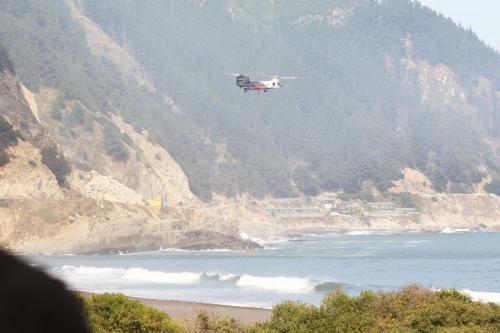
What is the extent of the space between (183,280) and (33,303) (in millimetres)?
54720

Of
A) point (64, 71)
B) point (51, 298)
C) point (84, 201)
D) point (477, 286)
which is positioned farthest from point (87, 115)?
point (51, 298)

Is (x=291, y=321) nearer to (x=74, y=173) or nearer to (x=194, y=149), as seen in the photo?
(x=74, y=173)

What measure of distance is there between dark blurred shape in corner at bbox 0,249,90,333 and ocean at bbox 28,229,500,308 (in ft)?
80.6

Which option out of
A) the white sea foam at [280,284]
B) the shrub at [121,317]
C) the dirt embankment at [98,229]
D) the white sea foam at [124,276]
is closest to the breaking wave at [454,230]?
the dirt embankment at [98,229]

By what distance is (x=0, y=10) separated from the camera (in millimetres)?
165250

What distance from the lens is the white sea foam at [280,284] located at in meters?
49.6

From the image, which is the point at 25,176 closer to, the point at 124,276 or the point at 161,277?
the point at 124,276

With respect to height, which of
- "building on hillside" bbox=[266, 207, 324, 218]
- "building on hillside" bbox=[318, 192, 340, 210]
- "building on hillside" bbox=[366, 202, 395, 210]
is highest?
"building on hillside" bbox=[318, 192, 340, 210]

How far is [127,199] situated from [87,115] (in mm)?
32643

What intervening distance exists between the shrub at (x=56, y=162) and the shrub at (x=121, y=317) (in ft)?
251

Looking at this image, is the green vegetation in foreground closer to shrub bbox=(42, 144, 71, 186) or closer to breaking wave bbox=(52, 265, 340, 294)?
Answer: breaking wave bbox=(52, 265, 340, 294)

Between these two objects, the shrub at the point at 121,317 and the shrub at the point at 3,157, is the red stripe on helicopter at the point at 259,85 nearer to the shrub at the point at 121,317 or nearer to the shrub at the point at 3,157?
the shrub at the point at 3,157

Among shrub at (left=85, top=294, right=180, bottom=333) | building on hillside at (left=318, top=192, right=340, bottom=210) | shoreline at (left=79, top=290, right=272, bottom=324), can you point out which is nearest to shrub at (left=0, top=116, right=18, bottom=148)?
shoreline at (left=79, top=290, right=272, bottom=324)

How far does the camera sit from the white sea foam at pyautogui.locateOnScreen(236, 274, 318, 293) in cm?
4962
